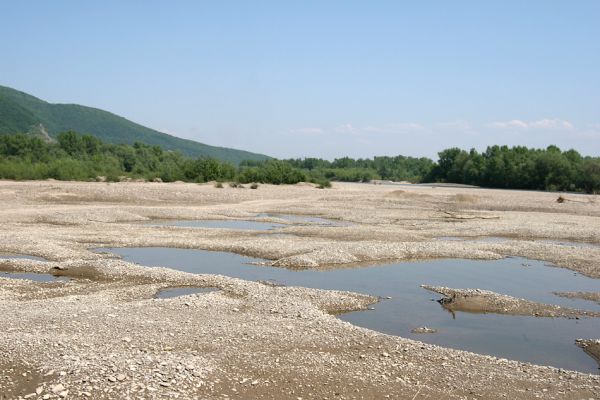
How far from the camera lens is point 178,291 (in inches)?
734

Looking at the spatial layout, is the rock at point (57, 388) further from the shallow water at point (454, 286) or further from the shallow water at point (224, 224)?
the shallow water at point (224, 224)

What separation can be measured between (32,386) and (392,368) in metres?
7.01

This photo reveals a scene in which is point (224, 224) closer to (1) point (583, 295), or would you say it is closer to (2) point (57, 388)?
(1) point (583, 295)

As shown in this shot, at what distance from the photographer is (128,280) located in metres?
19.7

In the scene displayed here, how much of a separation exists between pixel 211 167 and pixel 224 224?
5272 cm

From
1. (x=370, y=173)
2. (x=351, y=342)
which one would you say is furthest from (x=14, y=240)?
(x=370, y=173)

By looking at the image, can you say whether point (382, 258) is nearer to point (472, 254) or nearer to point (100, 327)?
point (472, 254)

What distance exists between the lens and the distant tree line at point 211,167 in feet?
276

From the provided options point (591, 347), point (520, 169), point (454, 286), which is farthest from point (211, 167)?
point (591, 347)

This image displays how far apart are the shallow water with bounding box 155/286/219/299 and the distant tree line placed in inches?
2563

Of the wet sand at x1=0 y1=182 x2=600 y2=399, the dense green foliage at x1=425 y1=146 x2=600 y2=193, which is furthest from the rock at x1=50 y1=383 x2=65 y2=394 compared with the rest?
the dense green foliage at x1=425 y1=146 x2=600 y2=193

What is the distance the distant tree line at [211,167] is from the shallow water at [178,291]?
6509cm

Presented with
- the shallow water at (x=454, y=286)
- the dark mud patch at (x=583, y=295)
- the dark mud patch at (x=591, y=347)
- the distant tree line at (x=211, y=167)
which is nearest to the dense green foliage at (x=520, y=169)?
the distant tree line at (x=211, y=167)

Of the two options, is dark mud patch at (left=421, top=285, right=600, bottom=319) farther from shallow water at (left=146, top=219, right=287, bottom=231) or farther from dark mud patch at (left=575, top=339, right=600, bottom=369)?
shallow water at (left=146, top=219, right=287, bottom=231)
